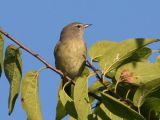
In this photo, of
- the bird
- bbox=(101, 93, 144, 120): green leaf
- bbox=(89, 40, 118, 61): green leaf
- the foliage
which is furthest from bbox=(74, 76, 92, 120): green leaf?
the bird

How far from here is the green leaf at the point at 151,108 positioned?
7.98 feet

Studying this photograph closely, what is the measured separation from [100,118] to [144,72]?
389 millimetres

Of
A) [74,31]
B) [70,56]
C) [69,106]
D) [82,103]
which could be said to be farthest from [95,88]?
[74,31]

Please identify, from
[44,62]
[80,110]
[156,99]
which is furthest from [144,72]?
[44,62]

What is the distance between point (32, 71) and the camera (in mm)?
3074

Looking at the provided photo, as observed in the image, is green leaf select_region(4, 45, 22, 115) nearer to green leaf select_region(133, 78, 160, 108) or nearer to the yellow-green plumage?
green leaf select_region(133, 78, 160, 108)

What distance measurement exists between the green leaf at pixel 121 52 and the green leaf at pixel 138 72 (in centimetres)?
5

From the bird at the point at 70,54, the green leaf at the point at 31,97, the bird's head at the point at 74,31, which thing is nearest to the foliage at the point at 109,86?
the green leaf at the point at 31,97

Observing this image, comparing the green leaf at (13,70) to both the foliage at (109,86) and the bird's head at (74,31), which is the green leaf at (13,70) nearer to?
the foliage at (109,86)

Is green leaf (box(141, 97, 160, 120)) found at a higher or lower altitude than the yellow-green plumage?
higher

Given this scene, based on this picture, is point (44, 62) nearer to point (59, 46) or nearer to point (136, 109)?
point (136, 109)

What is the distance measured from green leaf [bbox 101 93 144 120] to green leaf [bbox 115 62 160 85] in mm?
294

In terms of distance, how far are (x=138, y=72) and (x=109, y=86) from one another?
0.68 ft

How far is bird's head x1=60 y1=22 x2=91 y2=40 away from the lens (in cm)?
633
